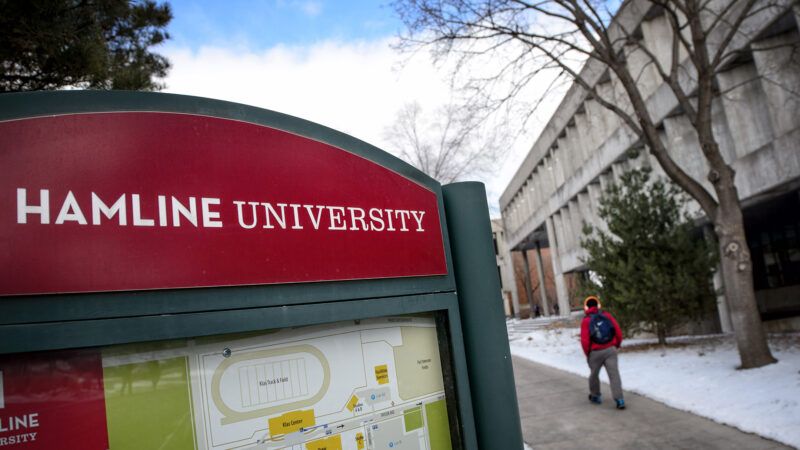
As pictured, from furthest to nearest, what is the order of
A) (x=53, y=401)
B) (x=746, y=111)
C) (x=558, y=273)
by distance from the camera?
(x=558, y=273) < (x=746, y=111) < (x=53, y=401)

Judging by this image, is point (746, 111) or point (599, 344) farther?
point (746, 111)

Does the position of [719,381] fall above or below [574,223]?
below

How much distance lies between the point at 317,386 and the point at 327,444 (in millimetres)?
201

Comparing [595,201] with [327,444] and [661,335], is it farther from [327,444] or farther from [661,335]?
[327,444]

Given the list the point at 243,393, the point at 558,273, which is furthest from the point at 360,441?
the point at 558,273

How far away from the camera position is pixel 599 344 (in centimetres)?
811

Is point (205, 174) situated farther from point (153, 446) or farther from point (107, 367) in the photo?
point (153, 446)

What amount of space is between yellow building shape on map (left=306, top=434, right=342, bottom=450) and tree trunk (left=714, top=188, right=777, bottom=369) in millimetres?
9163

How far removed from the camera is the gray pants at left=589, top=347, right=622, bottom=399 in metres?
7.82

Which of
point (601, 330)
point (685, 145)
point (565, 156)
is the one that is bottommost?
point (601, 330)

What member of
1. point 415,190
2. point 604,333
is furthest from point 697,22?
point 415,190

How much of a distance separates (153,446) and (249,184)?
0.83 meters

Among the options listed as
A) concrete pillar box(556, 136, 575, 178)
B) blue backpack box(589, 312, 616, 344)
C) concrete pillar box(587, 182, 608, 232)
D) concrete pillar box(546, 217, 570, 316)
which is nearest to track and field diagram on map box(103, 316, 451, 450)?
blue backpack box(589, 312, 616, 344)

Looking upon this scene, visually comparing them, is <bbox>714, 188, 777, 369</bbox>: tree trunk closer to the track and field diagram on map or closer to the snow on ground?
the snow on ground
